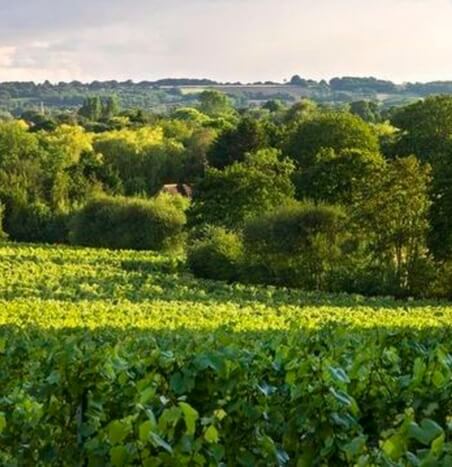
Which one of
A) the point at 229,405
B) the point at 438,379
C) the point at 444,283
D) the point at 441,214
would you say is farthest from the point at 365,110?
the point at 229,405

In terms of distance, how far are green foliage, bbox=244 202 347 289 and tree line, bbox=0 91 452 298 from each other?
5 cm

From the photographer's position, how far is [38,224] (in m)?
67.4

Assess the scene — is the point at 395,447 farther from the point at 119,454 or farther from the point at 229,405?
the point at 229,405

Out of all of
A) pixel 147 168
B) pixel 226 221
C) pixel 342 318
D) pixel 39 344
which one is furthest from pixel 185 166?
pixel 39 344

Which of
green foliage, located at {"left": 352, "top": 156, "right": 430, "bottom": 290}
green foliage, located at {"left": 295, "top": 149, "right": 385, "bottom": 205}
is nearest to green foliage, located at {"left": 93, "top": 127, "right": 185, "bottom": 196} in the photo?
green foliage, located at {"left": 295, "top": 149, "right": 385, "bottom": 205}

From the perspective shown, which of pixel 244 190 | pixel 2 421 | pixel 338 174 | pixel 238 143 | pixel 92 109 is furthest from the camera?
pixel 92 109

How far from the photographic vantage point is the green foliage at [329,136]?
5797 cm

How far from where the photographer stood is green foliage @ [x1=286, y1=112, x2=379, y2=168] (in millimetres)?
57969

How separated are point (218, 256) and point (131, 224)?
15.8 meters

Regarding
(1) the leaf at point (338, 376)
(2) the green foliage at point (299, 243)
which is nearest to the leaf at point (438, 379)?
(1) the leaf at point (338, 376)

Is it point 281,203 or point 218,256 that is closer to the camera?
point 218,256

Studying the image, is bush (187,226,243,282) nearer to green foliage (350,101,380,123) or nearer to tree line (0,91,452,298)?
tree line (0,91,452,298)

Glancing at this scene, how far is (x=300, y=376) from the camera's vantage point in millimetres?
4633

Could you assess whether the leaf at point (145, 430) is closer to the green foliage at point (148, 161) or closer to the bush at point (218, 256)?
the bush at point (218, 256)
